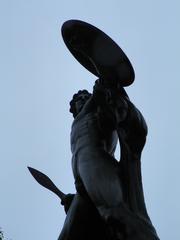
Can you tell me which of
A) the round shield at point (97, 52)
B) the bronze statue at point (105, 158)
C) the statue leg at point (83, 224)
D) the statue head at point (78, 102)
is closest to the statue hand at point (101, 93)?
the bronze statue at point (105, 158)

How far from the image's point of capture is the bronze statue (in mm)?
5793

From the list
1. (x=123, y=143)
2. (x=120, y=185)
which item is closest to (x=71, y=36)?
(x=123, y=143)

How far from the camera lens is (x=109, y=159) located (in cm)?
636

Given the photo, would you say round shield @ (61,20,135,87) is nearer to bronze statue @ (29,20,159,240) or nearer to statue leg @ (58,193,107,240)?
bronze statue @ (29,20,159,240)

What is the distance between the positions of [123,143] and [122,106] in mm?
368

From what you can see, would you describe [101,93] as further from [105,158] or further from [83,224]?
[83,224]

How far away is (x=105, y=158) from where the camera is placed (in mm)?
6367

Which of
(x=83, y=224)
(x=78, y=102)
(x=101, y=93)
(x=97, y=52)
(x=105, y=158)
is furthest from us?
(x=78, y=102)

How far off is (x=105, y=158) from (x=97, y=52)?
1.20 metres

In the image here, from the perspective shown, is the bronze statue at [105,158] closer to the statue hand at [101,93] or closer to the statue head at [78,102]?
the statue hand at [101,93]

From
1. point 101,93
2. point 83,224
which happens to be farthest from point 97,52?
point 83,224

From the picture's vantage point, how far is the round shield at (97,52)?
22.0 feet

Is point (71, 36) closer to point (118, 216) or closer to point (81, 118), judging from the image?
point (81, 118)

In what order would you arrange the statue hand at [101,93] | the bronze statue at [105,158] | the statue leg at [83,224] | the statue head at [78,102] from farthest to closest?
the statue head at [78,102]
the statue hand at [101,93]
the statue leg at [83,224]
the bronze statue at [105,158]
